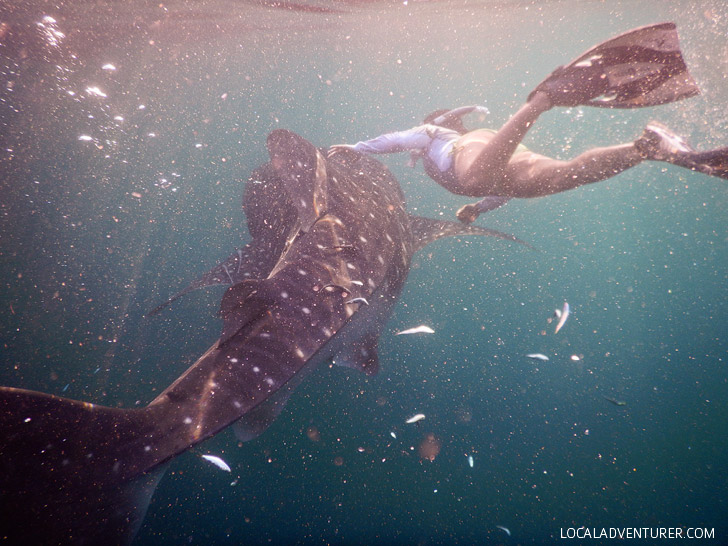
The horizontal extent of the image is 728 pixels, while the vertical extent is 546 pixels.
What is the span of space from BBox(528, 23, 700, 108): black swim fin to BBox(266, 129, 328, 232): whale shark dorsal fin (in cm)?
248

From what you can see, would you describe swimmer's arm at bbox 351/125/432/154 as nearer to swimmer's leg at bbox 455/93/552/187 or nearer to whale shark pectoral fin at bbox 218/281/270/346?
swimmer's leg at bbox 455/93/552/187

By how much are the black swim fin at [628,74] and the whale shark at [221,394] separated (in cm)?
234

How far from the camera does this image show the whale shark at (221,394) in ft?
5.03

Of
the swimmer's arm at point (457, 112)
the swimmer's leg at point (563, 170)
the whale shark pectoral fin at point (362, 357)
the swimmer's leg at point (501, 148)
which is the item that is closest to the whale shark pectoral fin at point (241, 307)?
the whale shark pectoral fin at point (362, 357)

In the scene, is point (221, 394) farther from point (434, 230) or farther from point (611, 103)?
point (434, 230)

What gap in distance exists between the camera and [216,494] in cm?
563

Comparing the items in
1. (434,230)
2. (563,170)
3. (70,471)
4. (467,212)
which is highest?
(563,170)

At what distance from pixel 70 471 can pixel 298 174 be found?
285 cm

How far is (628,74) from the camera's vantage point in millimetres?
2668

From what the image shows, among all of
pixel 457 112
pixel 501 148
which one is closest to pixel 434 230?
pixel 501 148

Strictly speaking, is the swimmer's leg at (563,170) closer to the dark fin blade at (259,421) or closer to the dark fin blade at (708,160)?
the dark fin blade at (708,160)

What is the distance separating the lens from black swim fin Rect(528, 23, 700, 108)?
2.57m

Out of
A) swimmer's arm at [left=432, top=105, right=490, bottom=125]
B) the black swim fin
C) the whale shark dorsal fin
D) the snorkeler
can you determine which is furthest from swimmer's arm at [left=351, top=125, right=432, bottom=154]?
the black swim fin

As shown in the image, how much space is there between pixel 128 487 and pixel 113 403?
7.17 m
